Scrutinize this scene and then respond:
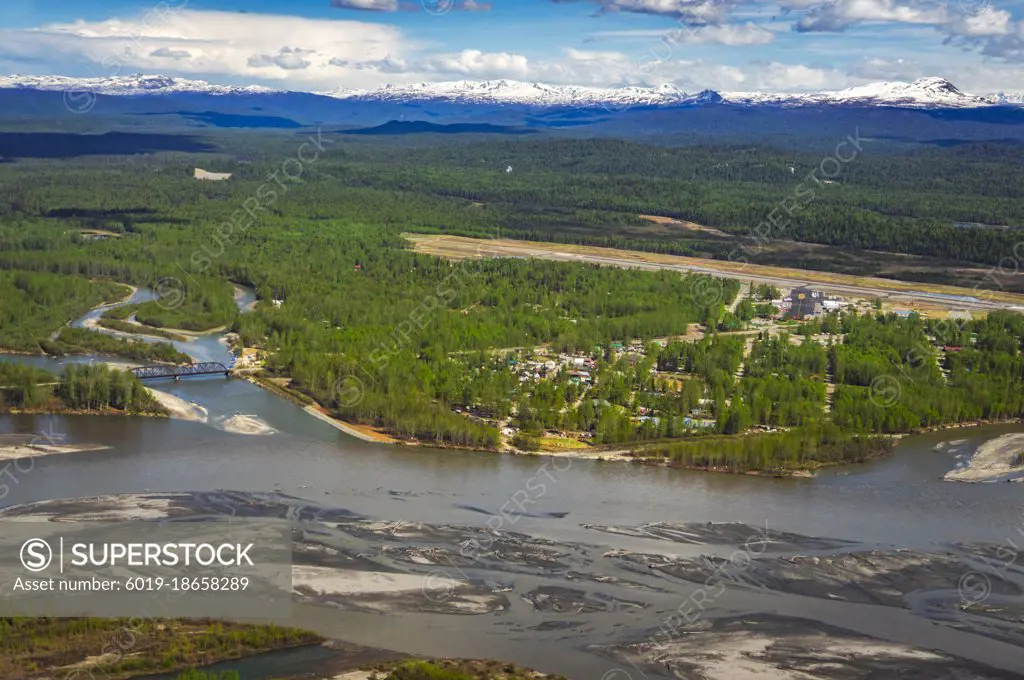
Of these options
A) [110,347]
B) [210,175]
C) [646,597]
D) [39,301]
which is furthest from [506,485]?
[210,175]

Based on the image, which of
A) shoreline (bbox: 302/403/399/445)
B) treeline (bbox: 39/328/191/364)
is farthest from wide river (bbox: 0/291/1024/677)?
treeline (bbox: 39/328/191/364)

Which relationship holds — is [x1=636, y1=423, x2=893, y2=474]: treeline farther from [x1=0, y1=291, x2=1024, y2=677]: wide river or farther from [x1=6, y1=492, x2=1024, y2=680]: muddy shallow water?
[x1=6, y1=492, x2=1024, y2=680]: muddy shallow water

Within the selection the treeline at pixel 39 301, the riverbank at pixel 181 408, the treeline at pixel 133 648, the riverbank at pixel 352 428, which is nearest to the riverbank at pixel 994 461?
the riverbank at pixel 352 428

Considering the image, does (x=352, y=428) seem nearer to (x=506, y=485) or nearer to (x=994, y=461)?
(x=506, y=485)

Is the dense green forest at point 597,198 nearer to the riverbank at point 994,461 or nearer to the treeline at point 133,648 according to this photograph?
the treeline at point 133,648

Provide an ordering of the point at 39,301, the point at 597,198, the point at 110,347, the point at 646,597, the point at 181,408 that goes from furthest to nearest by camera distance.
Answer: the point at 597,198 → the point at 39,301 → the point at 110,347 → the point at 181,408 → the point at 646,597

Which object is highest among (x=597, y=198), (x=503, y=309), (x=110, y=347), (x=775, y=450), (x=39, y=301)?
(x=597, y=198)

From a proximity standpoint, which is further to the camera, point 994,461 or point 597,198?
point 597,198
